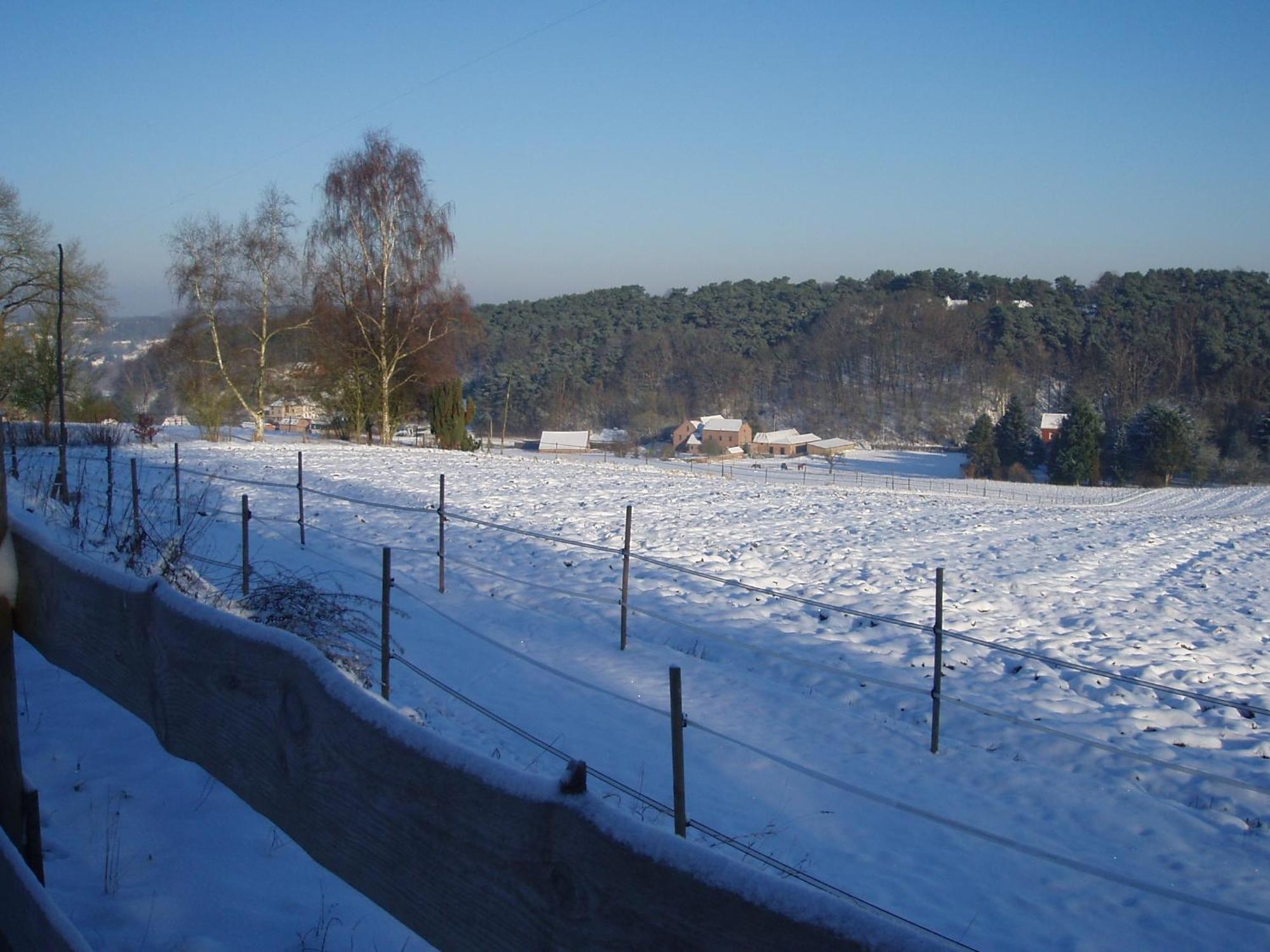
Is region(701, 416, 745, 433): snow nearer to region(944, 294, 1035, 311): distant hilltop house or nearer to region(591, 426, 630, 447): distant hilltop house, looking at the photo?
region(591, 426, 630, 447): distant hilltop house

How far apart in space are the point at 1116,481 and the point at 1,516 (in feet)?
200

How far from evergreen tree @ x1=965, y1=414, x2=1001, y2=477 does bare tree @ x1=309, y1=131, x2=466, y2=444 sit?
119ft

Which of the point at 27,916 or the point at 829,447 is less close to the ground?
the point at 27,916

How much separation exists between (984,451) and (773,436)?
19.3 m

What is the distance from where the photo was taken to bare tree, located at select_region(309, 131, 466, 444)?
104 feet

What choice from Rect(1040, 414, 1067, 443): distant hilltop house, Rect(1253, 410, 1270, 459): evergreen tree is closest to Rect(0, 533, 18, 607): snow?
Rect(1253, 410, 1270, 459): evergreen tree

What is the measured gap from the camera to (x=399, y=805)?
53.0 inches

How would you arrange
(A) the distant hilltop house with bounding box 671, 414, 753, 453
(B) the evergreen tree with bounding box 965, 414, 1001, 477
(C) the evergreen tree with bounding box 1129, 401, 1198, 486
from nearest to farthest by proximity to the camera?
(C) the evergreen tree with bounding box 1129, 401, 1198, 486, (B) the evergreen tree with bounding box 965, 414, 1001, 477, (A) the distant hilltop house with bounding box 671, 414, 753, 453

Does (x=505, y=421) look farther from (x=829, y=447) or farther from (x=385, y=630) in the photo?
(x=385, y=630)

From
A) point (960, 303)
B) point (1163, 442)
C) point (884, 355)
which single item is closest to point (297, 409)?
point (1163, 442)

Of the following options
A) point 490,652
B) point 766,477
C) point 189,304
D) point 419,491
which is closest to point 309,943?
point 490,652

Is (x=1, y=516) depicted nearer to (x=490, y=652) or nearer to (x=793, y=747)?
(x=793, y=747)

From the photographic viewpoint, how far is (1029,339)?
8906 cm

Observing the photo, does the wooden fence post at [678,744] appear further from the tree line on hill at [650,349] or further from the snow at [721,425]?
the snow at [721,425]
